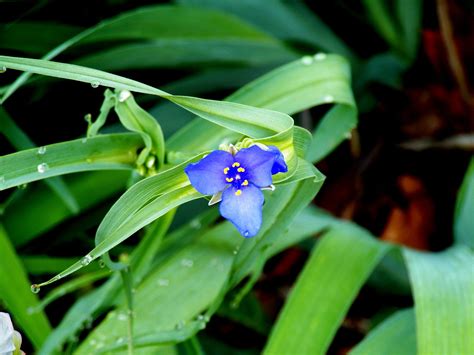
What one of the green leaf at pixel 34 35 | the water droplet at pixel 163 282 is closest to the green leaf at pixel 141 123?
the water droplet at pixel 163 282

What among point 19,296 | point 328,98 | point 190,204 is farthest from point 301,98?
point 19,296

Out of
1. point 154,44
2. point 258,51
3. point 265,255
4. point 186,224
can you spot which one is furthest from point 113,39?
point 265,255

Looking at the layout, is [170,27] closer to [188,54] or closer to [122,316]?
[188,54]

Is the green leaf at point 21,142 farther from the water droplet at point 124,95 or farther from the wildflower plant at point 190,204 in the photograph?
the water droplet at point 124,95

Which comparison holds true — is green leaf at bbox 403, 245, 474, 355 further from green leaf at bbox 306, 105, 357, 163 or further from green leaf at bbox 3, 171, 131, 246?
green leaf at bbox 3, 171, 131, 246

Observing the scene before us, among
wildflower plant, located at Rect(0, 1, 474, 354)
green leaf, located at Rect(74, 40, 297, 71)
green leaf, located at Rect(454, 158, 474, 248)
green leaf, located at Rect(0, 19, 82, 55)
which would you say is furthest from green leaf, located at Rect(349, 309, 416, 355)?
green leaf, located at Rect(0, 19, 82, 55)

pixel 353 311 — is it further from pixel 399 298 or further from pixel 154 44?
pixel 154 44
